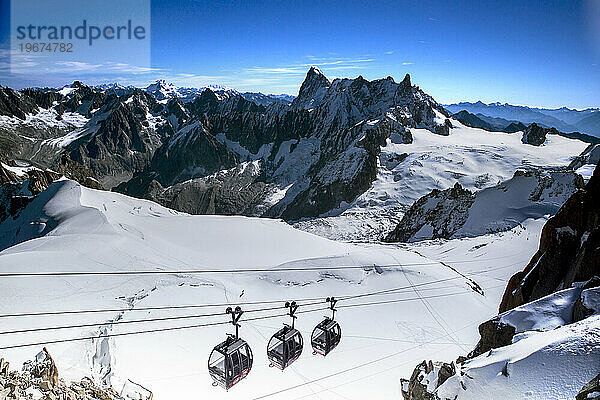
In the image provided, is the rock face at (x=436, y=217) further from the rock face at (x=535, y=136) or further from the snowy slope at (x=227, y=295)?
the rock face at (x=535, y=136)

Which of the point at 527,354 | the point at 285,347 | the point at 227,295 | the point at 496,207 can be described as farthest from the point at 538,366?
the point at 496,207

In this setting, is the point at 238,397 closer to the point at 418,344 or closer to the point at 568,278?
the point at 418,344

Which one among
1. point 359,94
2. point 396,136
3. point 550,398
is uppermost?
point 359,94

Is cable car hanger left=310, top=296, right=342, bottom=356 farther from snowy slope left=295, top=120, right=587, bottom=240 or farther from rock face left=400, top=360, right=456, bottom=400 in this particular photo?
snowy slope left=295, top=120, right=587, bottom=240

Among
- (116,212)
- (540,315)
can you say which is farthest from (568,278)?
(116,212)

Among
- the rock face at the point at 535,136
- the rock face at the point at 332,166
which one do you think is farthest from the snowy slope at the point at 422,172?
the rock face at the point at 332,166
